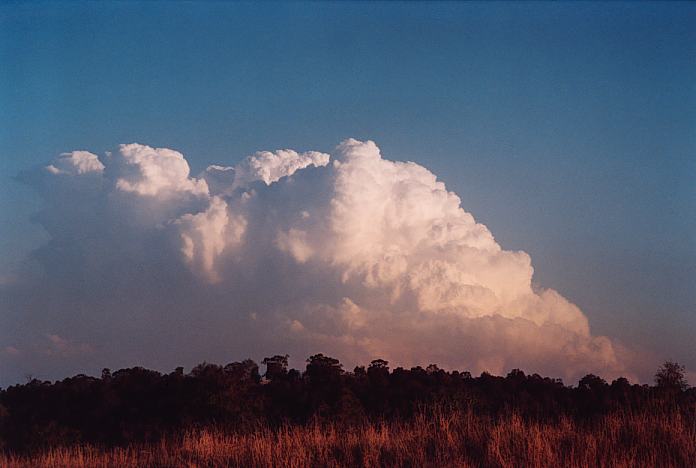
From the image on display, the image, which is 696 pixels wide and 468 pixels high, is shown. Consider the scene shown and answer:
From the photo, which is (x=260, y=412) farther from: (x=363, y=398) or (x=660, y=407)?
(x=660, y=407)

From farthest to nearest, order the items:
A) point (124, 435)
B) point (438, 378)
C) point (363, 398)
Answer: point (438, 378) → point (363, 398) → point (124, 435)

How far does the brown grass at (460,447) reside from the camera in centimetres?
1341

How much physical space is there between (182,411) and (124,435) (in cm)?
265

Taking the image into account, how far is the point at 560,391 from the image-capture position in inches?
1558

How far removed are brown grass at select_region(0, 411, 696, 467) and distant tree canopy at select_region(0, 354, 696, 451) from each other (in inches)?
542

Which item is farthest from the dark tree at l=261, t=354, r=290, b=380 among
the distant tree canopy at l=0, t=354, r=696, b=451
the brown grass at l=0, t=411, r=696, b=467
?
the brown grass at l=0, t=411, r=696, b=467

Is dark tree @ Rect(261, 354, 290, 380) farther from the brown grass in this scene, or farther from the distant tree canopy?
the brown grass

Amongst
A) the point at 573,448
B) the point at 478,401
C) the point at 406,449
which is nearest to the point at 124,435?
the point at 478,401

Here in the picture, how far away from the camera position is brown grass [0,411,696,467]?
13406 mm

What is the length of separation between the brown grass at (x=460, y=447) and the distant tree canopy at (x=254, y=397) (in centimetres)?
1377

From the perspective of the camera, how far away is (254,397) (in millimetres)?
35219

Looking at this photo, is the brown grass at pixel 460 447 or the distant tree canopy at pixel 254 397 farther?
the distant tree canopy at pixel 254 397

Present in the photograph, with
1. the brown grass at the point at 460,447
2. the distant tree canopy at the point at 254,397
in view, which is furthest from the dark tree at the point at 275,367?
the brown grass at the point at 460,447

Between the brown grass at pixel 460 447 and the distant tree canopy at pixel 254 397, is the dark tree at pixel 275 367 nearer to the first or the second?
the distant tree canopy at pixel 254 397
